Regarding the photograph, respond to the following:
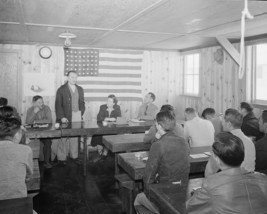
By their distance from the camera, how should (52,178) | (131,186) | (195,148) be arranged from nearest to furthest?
(131,186)
(195,148)
(52,178)

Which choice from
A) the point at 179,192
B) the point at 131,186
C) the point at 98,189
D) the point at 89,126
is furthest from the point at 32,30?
the point at 179,192

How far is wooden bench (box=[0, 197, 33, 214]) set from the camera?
7.40 feet

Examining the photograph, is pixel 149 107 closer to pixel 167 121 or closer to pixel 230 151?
pixel 167 121

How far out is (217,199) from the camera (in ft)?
5.49

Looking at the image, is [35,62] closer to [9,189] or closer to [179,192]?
[9,189]

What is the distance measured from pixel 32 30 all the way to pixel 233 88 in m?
4.03

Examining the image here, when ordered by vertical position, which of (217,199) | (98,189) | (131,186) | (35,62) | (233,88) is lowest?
Answer: (98,189)

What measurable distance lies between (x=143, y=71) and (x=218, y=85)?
2150 millimetres

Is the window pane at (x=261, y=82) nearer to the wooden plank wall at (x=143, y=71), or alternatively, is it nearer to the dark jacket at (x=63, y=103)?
the wooden plank wall at (x=143, y=71)

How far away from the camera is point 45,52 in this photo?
6.85m

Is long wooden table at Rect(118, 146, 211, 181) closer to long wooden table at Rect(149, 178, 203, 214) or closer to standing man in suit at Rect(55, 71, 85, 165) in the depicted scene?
long wooden table at Rect(149, 178, 203, 214)

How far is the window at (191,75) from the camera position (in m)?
7.42

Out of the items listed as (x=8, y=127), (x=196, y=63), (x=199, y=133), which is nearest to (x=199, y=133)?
(x=199, y=133)

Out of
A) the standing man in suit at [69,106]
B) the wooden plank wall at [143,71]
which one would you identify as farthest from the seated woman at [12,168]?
the wooden plank wall at [143,71]
